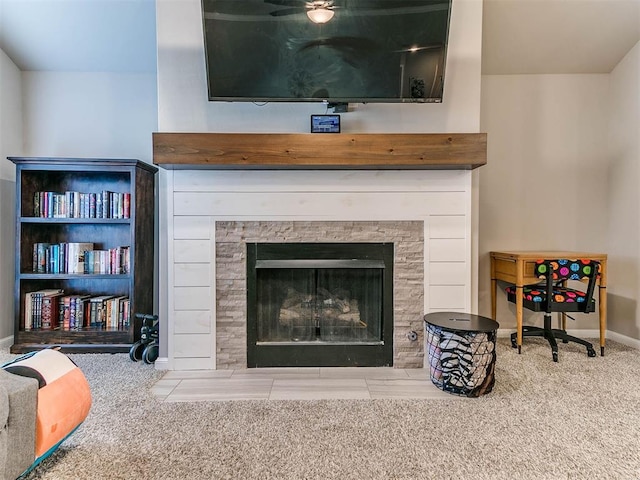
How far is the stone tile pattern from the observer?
238 centimetres

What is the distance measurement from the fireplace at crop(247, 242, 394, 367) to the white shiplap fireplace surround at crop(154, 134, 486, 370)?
6 centimetres

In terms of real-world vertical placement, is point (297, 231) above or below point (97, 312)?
above

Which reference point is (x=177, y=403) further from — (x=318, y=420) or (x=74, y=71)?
(x=74, y=71)

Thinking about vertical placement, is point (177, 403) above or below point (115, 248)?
below

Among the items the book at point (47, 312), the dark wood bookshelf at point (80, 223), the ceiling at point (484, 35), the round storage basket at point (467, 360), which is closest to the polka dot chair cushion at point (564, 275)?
the round storage basket at point (467, 360)

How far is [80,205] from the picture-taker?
283 cm

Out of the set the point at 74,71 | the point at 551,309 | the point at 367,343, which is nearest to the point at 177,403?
the point at 367,343

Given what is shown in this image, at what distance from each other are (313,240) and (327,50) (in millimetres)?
1128

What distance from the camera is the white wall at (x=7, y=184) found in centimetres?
286

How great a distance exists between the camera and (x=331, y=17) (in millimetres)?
2078

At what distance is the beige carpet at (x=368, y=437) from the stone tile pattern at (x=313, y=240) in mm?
489

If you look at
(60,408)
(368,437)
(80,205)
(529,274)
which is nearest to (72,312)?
(80,205)

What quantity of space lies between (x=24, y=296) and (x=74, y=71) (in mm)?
1834

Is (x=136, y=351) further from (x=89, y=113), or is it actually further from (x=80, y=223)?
(x=89, y=113)
